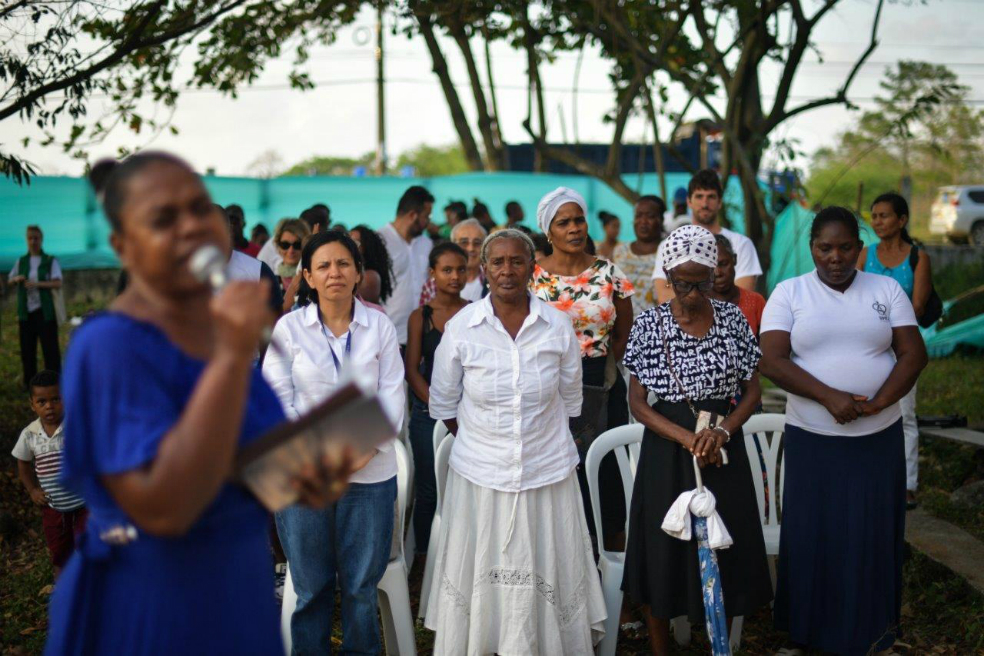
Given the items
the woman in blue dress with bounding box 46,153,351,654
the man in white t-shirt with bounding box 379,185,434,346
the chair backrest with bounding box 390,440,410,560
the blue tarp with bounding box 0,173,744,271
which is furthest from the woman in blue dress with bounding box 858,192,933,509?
the blue tarp with bounding box 0,173,744,271

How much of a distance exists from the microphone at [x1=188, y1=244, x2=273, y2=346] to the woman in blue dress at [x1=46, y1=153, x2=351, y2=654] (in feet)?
0.07

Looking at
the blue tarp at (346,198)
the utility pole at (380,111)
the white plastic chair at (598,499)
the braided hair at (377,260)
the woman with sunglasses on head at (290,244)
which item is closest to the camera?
the white plastic chair at (598,499)

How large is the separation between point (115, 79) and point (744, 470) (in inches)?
239

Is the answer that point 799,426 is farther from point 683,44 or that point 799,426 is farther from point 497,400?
point 683,44

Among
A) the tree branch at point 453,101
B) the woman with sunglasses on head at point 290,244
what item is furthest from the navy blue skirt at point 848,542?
the tree branch at point 453,101

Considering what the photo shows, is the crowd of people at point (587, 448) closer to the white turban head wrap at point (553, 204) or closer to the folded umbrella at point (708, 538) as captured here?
the folded umbrella at point (708, 538)

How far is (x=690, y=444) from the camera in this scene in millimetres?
4301

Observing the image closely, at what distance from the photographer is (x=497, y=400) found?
437cm

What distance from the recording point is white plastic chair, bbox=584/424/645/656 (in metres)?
4.76

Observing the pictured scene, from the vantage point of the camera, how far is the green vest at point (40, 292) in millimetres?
11125

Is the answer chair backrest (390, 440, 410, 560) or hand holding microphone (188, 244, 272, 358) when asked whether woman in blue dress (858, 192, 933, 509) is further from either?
hand holding microphone (188, 244, 272, 358)

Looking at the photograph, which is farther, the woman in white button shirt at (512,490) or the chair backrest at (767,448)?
the chair backrest at (767,448)

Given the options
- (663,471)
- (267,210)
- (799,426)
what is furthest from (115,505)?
(267,210)

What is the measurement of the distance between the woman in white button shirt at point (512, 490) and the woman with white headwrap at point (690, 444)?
34cm
